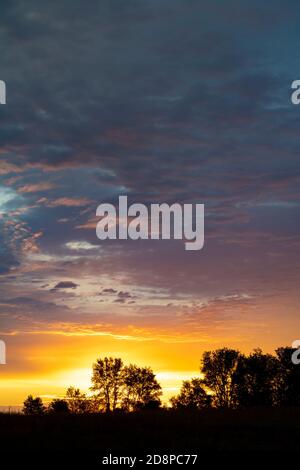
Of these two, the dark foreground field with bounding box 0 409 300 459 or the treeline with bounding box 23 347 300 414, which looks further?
the treeline with bounding box 23 347 300 414

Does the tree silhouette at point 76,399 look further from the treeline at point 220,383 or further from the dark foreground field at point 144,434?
the dark foreground field at point 144,434

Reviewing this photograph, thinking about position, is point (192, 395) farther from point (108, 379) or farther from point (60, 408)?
point (60, 408)

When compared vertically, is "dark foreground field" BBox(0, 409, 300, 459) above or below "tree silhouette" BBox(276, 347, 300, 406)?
below

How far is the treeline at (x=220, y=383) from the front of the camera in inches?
3506

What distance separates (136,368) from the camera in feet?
334

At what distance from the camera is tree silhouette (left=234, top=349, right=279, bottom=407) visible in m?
89.3

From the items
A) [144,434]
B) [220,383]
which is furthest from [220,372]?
[144,434]

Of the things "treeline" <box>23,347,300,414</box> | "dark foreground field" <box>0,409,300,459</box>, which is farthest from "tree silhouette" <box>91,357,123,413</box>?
"dark foreground field" <box>0,409,300,459</box>

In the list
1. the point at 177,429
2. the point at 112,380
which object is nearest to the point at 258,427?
the point at 177,429

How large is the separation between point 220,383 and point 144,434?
77692 millimetres

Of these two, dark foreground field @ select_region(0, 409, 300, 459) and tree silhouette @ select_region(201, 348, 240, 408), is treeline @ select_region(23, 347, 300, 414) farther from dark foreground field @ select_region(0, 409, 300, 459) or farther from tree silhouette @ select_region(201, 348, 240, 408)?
dark foreground field @ select_region(0, 409, 300, 459)
